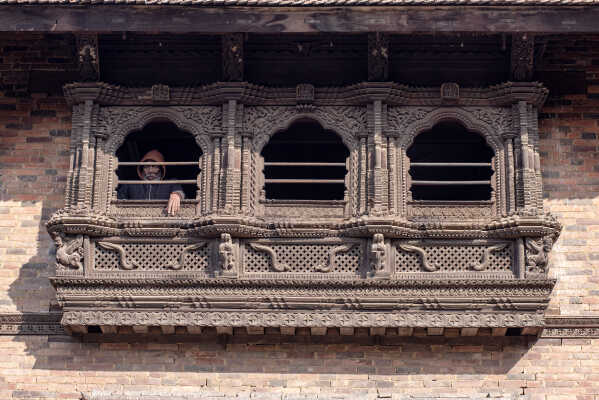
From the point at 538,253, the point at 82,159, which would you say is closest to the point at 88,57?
the point at 82,159

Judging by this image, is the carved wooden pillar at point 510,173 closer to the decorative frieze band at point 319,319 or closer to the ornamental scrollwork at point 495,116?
the ornamental scrollwork at point 495,116

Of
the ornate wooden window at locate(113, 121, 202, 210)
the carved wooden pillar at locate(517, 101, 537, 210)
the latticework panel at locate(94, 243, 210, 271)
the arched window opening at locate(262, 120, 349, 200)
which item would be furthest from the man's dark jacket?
the carved wooden pillar at locate(517, 101, 537, 210)

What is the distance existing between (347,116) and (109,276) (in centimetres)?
315

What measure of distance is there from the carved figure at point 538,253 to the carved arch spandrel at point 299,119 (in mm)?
1999

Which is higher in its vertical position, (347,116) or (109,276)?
(347,116)

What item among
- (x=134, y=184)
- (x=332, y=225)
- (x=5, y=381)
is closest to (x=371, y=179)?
(x=332, y=225)

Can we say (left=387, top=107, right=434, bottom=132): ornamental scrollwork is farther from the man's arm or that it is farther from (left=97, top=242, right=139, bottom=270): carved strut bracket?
(left=97, top=242, right=139, bottom=270): carved strut bracket

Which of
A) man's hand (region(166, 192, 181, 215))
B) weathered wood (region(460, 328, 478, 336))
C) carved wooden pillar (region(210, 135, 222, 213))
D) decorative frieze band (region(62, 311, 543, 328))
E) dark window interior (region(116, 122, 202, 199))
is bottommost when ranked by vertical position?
weathered wood (region(460, 328, 478, 336))

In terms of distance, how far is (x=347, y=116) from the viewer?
16.1 metres

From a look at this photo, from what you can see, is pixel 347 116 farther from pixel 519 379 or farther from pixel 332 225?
A: pixel 519 379

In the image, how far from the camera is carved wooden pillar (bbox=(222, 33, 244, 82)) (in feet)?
52.1

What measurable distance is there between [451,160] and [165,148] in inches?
139

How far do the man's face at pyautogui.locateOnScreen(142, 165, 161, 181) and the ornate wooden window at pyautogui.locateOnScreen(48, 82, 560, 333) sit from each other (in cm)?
45

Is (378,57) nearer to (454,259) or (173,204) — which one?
(454,259)
